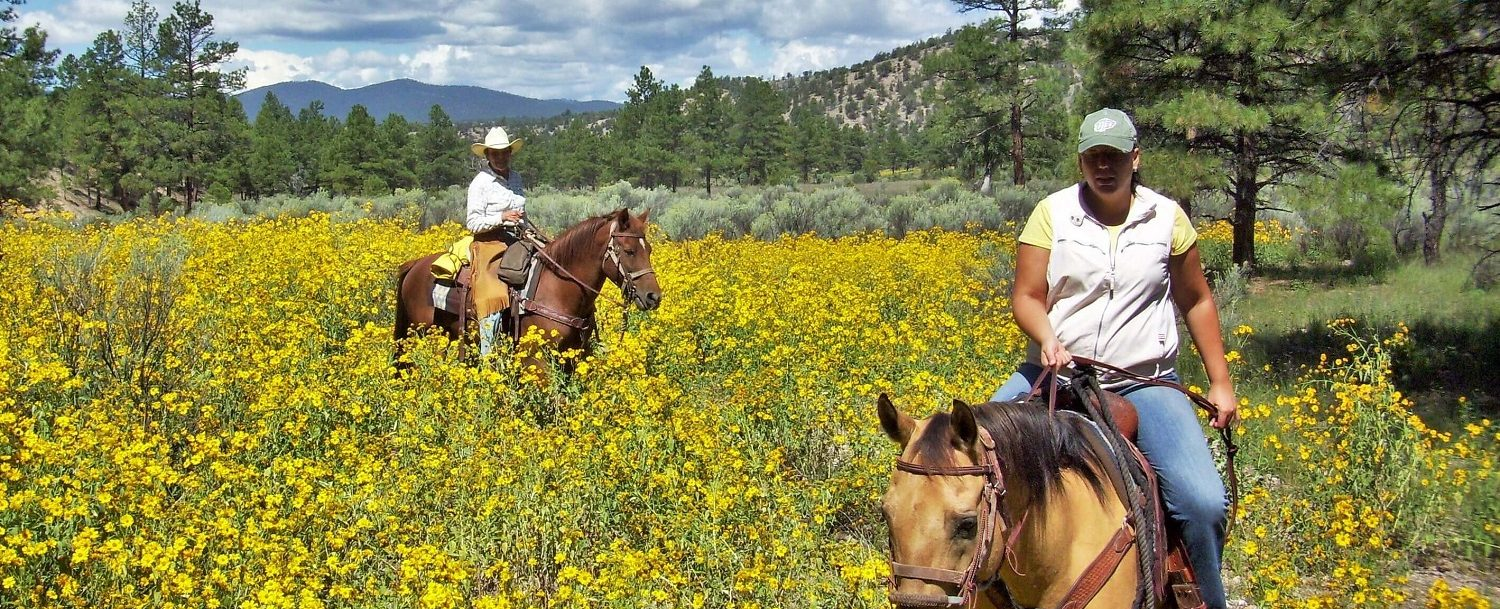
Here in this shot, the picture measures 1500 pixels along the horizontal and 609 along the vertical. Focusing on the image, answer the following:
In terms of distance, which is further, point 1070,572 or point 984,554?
point 1070,572

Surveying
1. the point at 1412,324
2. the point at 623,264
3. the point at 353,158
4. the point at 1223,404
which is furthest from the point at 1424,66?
the point at 353,158

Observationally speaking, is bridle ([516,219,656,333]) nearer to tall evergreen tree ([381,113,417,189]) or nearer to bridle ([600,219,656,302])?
bridle ([600,219,656,302])

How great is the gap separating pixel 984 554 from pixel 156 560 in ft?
9.53

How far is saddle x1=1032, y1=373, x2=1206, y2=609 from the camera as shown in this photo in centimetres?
299

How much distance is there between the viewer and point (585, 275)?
7477mm

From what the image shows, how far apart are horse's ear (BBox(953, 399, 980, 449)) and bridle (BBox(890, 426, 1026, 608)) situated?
0.06m

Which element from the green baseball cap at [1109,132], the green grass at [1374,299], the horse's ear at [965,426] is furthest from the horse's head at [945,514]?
the green grass at [1374,299]

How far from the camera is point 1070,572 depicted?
285cm

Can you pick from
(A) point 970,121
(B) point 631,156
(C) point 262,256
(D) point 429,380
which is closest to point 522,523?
(D) point 429,380

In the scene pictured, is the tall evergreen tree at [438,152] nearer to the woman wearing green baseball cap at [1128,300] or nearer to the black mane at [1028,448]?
the woman wearing green baseball cap at [1128,300]

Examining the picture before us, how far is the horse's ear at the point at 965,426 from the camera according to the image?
245cm

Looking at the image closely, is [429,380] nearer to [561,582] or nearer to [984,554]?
[561,582]

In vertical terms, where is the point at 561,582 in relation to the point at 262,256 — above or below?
below

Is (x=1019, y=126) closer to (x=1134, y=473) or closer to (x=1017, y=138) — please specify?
(x=1017, y=138)
